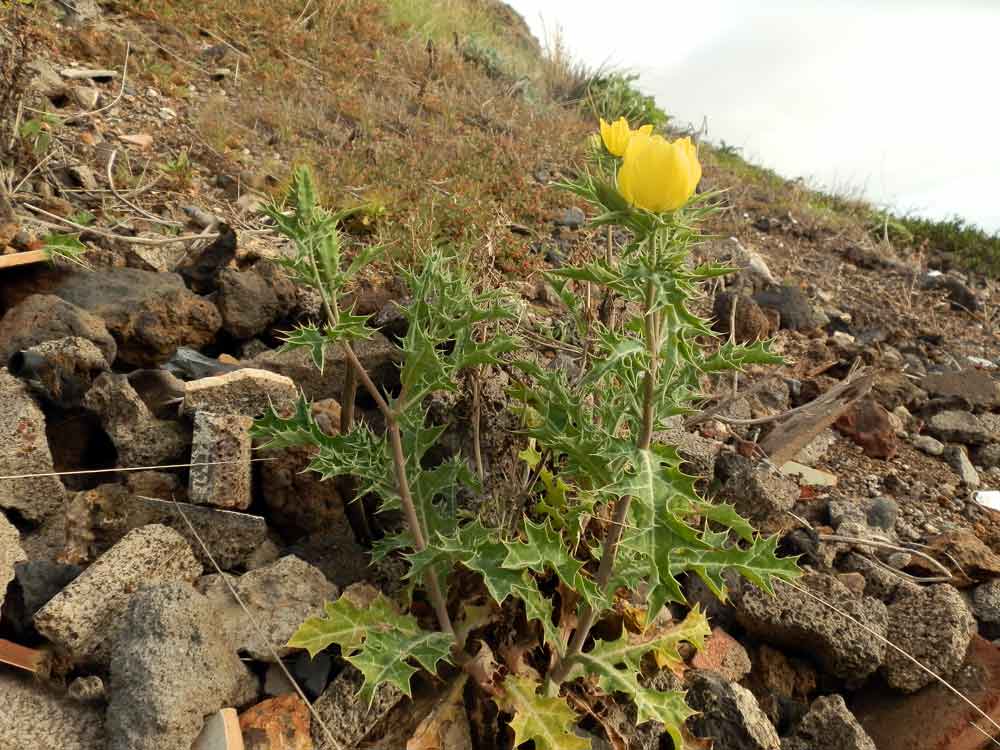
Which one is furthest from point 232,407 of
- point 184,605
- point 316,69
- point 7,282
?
point 316,69

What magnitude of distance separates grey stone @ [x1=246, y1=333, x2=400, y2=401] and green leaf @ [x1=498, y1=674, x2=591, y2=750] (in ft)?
4.17

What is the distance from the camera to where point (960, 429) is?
12.6ft

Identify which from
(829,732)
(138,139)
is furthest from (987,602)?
(138,139)

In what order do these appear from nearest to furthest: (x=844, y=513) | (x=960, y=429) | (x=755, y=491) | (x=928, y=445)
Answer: (x=755, y=491) → (x=844, y=513) → (x=928, y=445) → (x=960, y=429)

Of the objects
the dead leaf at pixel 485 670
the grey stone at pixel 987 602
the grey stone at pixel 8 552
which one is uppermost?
the grey stone at pixel 987 602

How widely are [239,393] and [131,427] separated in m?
0.32

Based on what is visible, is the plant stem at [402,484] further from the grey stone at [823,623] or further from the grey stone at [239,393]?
the grey stone at [823,623]

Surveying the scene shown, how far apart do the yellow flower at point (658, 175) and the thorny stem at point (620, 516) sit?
157 mm

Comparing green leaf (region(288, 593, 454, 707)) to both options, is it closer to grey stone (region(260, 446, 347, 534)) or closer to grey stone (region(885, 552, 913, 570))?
grey stone (region(260, 446, 347, 534))

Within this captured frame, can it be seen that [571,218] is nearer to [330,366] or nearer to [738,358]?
[330,366]

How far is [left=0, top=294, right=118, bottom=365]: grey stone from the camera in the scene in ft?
8.13

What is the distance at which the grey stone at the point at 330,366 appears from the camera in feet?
8.78

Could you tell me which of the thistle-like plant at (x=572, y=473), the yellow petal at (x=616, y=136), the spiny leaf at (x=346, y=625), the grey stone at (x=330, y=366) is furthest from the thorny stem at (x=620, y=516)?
the grey stone at (x=330, y=366)

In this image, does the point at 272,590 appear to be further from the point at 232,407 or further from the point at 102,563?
the point at 232,407
